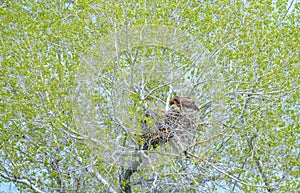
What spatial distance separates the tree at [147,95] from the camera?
7.12 meters

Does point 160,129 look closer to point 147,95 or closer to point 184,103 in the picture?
point 184,103

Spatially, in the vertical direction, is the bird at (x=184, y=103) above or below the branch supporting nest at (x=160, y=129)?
above

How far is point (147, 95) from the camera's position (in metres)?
7.42

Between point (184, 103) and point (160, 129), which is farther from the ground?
point (184, 103)

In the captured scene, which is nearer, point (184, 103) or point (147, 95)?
point (184, 103)

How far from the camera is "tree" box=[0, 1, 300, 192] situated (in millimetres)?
7125

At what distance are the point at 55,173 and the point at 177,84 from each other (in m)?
2.98

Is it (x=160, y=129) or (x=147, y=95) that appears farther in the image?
(x=147, y=95)

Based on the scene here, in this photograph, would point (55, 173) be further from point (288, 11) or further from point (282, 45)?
point (288, 11)

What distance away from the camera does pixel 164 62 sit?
7727mm

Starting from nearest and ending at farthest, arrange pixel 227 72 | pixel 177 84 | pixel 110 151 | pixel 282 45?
1. pixel 110 151
2. pixel 177 84
3. pixel 227 72
4. pixel 282 45

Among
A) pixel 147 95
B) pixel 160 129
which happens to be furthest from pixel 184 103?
pixel 147 95

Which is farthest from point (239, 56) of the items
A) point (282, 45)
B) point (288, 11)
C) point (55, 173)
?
point (55, 173)

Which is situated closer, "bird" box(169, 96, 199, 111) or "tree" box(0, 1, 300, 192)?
"bird" box(169, 96, 199, 111)
